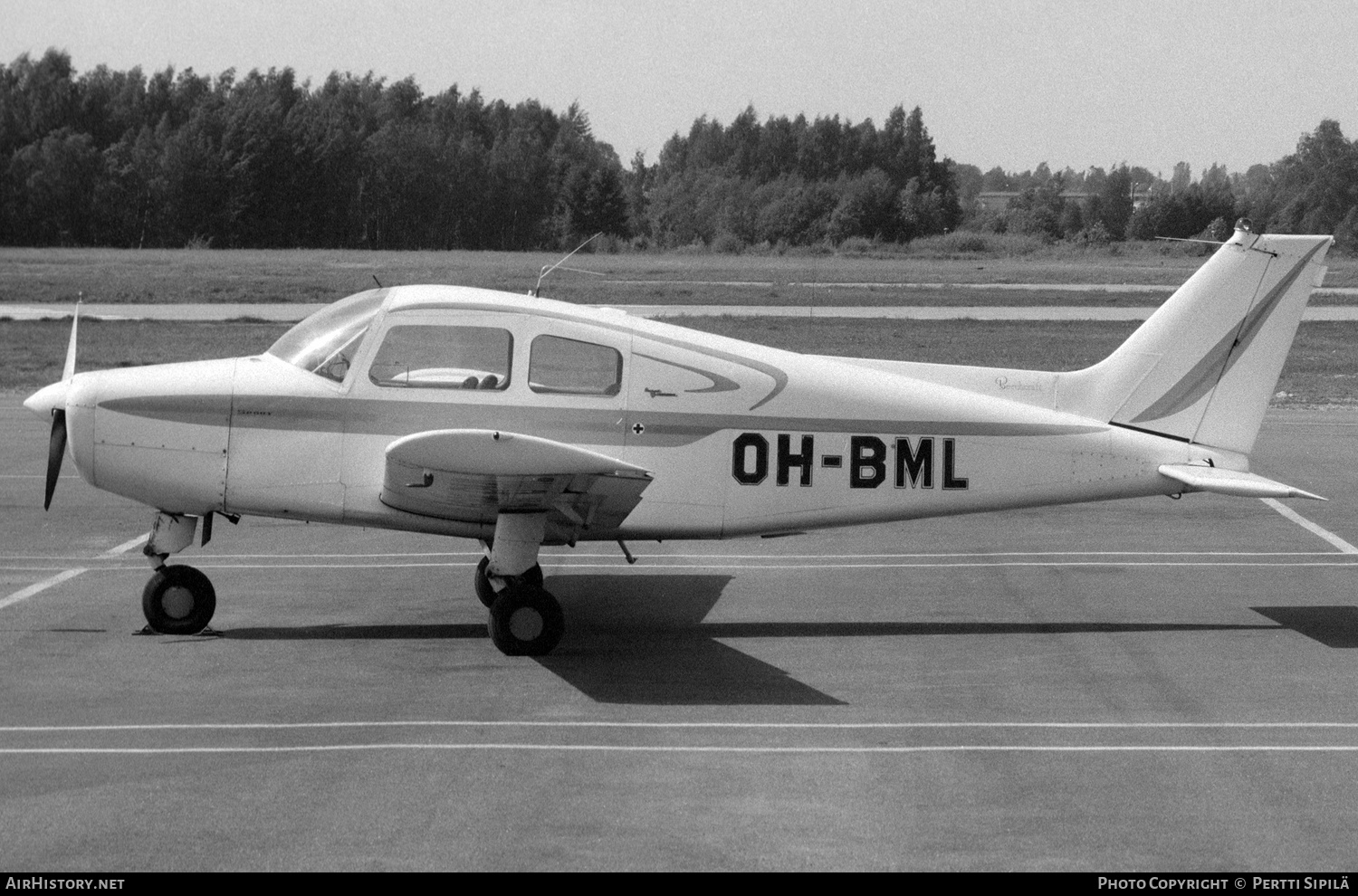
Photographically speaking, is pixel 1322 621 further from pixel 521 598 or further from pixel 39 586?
pixel 39 586

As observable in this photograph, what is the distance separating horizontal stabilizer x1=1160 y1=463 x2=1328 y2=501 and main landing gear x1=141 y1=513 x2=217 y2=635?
670 cm

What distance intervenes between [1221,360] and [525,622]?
5384mm

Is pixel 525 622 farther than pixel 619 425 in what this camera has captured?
No

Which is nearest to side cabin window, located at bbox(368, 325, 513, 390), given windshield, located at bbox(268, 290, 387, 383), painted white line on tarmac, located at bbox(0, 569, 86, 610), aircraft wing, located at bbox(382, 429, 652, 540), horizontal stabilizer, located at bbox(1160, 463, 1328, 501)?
windshield, located at bbox(268, 290, 387, 383)

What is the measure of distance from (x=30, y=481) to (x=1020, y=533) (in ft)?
35.1

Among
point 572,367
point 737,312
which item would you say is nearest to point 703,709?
point 572,367

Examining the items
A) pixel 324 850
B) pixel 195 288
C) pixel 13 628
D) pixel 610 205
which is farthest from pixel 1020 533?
pixel 610 205

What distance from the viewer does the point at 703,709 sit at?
9.10 meters

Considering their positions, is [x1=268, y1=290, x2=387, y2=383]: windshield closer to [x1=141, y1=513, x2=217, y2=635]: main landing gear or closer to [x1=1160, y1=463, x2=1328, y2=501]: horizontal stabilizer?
[x1=141, y1=513, x2=217, y2=635]: main landing gear

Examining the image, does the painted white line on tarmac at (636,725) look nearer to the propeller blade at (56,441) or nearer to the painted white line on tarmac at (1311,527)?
the propeller blade at (56,441)

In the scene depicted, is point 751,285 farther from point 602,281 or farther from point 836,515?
point 836,515

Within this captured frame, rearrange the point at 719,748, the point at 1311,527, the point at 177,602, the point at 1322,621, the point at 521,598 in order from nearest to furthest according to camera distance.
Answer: the point at 719,748 < the point at 521,598 < the point at 177,602 < the point at 1322,621 < the point at 1311,527

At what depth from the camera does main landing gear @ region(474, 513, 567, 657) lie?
33.6ft

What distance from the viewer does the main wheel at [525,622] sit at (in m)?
10.2
